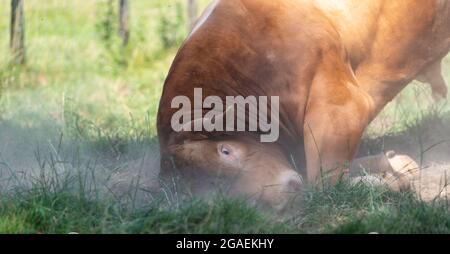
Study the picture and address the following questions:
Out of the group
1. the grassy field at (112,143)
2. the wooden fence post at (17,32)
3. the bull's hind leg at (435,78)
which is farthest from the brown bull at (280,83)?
the wooden fence post at (17,32)

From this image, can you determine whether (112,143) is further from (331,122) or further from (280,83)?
(331,122)

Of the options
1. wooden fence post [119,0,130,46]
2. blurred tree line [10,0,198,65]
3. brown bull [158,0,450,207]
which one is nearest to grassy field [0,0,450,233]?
blurred tree line [10,0,198,65]

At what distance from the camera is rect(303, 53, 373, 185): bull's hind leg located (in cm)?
529

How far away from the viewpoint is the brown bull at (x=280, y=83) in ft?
16.8

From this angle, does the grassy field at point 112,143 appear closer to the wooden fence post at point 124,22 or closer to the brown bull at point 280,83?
the wooden fence post at point 124,22

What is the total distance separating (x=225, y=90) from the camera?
5.44 meters

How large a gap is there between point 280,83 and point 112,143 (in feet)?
5.88

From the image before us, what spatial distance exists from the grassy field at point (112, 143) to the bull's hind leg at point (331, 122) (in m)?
0.29

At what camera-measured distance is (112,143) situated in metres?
6.68

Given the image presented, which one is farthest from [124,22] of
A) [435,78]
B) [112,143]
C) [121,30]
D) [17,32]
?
[435,78]

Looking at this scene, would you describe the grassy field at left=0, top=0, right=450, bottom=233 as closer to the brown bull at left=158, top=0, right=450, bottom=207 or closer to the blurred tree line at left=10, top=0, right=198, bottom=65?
the blurred tree line at left=10, top=0, right=198, bottom=65

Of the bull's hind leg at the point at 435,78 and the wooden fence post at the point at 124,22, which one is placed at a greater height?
the wooden fence post at the point at 124,22

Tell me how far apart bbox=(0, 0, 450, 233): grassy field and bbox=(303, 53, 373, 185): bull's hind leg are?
0.29 m
